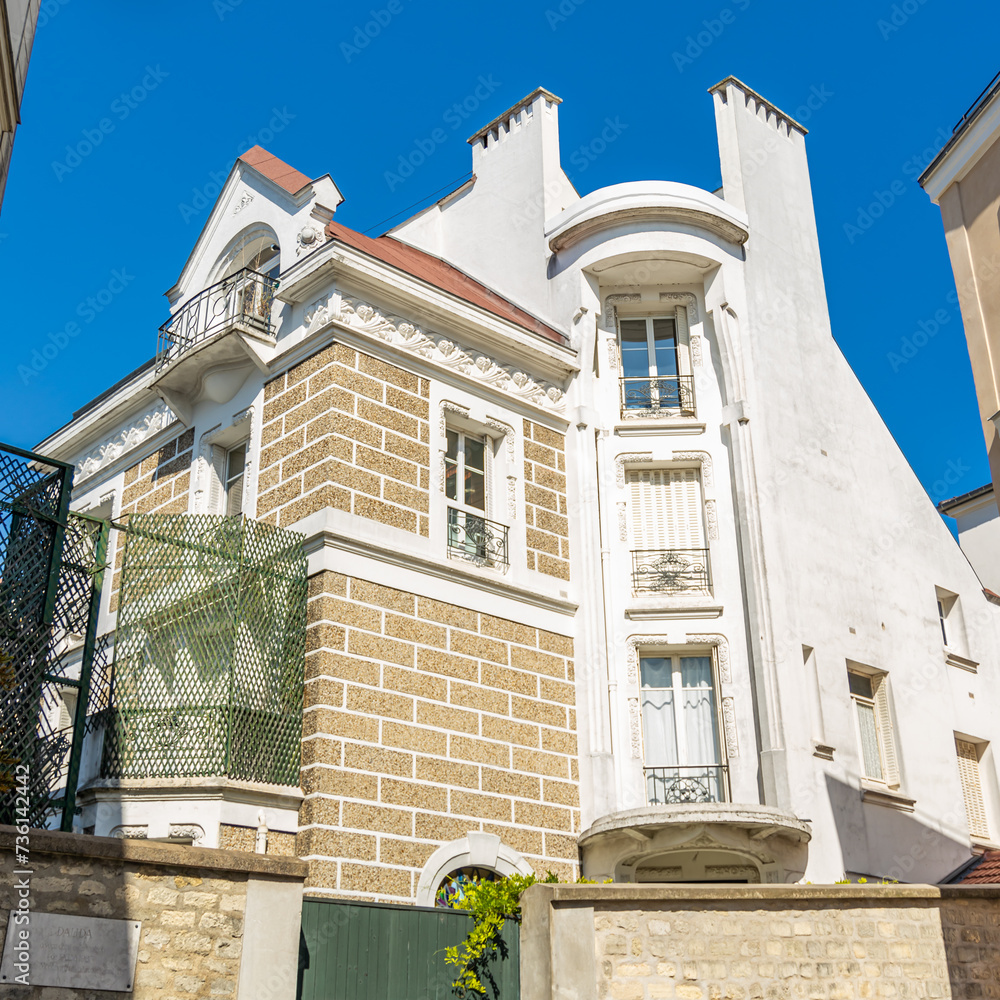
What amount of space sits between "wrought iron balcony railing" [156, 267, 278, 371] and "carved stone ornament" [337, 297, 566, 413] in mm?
1612

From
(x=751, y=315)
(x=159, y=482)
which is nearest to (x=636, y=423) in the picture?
(x=751, y=315)

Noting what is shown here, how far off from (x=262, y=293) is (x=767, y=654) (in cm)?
945

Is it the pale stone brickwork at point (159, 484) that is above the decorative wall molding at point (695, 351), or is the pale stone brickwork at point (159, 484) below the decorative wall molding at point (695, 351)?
below

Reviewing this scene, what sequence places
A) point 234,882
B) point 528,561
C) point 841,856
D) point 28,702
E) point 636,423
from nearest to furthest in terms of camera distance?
point 234,882, point 28,702, point 841,856, point 528,561, point 636,423

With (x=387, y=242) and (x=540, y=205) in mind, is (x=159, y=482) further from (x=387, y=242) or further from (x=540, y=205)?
(x=540, y=205)

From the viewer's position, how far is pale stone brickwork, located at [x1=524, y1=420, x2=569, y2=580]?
18.2 meters

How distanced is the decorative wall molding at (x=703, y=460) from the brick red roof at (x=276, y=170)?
286 inches

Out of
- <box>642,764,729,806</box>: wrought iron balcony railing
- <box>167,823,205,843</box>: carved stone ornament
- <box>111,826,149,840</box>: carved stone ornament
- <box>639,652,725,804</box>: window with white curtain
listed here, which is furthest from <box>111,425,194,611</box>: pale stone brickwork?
<box>642,764,729,806</box>: wrought iron balcony railing

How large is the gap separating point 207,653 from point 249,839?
2.26 m

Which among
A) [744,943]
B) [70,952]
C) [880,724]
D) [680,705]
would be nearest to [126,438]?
[680,705]

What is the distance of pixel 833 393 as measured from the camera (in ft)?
69.3

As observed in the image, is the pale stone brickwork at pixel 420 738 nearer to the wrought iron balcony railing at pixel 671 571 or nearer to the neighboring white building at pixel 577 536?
the neighboring white building at pixel 577 536

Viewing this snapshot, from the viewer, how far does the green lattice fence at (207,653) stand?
548 inches

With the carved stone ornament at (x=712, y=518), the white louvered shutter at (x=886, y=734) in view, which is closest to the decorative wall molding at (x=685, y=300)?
the carved stone ornament at (x=712, y=518)
